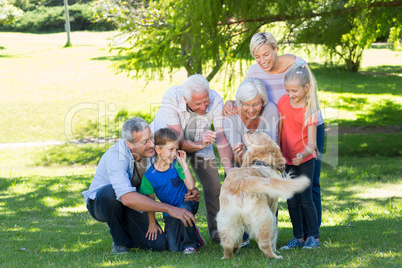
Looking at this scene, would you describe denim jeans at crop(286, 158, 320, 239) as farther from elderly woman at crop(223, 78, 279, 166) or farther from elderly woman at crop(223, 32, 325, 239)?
elderly woman at crop(223, 78, 279, 166)

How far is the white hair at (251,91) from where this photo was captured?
4.36 metres

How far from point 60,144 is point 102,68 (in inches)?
550

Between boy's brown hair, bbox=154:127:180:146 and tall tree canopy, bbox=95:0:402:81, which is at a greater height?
tall tree canopy, bbox=95:0:402:81

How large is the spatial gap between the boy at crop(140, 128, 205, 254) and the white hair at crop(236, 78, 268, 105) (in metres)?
0.81

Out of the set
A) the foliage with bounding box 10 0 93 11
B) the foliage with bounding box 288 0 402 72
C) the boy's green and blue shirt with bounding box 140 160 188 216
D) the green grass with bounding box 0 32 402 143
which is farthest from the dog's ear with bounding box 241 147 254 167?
the foliage with bounding box 10 0 93 11

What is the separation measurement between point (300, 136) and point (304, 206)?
0.74 meters

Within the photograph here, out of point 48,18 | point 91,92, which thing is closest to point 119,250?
point 91,92

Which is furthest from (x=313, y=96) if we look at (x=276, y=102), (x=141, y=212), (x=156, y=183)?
(x=141, y=212)

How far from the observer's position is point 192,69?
34.2ft

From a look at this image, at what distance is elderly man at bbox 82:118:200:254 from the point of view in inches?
172

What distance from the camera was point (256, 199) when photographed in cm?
395

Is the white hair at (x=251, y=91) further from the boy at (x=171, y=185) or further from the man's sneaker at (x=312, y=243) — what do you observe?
the man's sneaker at (x=312, y=243)

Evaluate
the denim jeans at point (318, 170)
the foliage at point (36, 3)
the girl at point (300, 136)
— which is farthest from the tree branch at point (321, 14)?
the foliage at point (36, 3)

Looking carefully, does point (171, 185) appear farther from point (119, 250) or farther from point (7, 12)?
point (7, 12)
